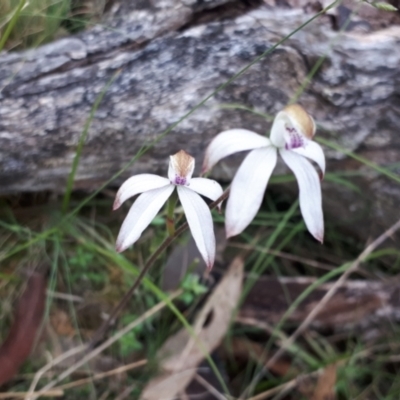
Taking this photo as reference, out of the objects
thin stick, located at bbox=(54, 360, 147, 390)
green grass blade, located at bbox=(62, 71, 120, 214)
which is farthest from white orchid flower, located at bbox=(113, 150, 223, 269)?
thin stick, located at bbox=(54, 360, 147, 390)

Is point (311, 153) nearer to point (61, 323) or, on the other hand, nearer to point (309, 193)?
point (309, 193)

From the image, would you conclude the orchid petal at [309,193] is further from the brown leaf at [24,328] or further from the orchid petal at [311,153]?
the brown leaf at [24,328]

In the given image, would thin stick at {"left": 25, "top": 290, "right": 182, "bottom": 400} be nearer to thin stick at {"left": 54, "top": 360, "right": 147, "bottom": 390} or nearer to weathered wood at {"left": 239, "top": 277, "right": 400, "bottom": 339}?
thin stick at {"left": 54, "top": 360, "right": 147, "bottom": 390}

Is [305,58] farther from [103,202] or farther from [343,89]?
[103,202]

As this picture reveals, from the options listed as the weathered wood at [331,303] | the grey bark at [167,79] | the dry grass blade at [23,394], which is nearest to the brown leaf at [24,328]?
the dry grass blade at [23,394]

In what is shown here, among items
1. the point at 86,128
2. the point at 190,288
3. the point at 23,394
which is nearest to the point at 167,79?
the point at 86,128

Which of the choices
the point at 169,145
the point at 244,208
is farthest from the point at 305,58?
the point at 244,208
